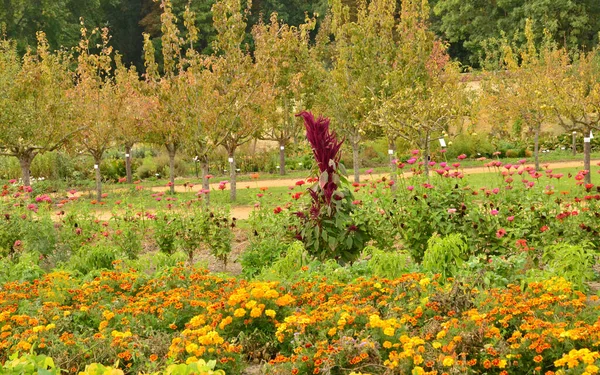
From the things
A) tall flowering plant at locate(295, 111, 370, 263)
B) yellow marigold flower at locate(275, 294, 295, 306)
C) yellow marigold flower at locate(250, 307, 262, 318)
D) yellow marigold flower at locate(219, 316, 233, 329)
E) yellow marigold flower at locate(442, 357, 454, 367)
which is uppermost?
tall flowering plant at locate(295, 111, 370, 263)

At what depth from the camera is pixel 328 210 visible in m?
7.30

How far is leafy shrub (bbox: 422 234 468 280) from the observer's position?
6.31m

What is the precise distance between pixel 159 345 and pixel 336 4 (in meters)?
13.8

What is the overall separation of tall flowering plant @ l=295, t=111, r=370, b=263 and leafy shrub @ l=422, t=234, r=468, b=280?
1.05 metres

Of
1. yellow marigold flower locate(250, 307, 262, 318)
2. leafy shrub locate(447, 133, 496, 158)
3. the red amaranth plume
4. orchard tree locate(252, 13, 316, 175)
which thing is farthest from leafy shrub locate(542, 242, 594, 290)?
leafy shrub locate(447, 133, 496, 158)

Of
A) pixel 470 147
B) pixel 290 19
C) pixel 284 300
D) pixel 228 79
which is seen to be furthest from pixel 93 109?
pixel 290 19

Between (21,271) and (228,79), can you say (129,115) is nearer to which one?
(228,79)

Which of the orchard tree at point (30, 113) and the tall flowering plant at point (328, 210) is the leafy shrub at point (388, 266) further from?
the orchard tree at point (30, 113)

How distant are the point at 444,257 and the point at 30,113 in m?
10.7

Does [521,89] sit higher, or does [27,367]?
[521,89]

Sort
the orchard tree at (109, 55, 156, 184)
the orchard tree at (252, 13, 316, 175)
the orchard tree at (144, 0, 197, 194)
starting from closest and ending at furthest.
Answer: the orchard tree at (144, 0, 197, 194)
the orchard tree at (252, 13, 316, 175)
the orchard tree at (109, 55, 156, 184)

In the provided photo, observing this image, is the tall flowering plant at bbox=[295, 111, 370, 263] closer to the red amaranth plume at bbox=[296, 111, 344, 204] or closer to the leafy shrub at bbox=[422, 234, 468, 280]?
the red amaranth plume at bbox=[296, 111, 344, 204]

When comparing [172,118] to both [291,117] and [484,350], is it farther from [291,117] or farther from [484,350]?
[484,350]

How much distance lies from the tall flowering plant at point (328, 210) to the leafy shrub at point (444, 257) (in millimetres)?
1049
